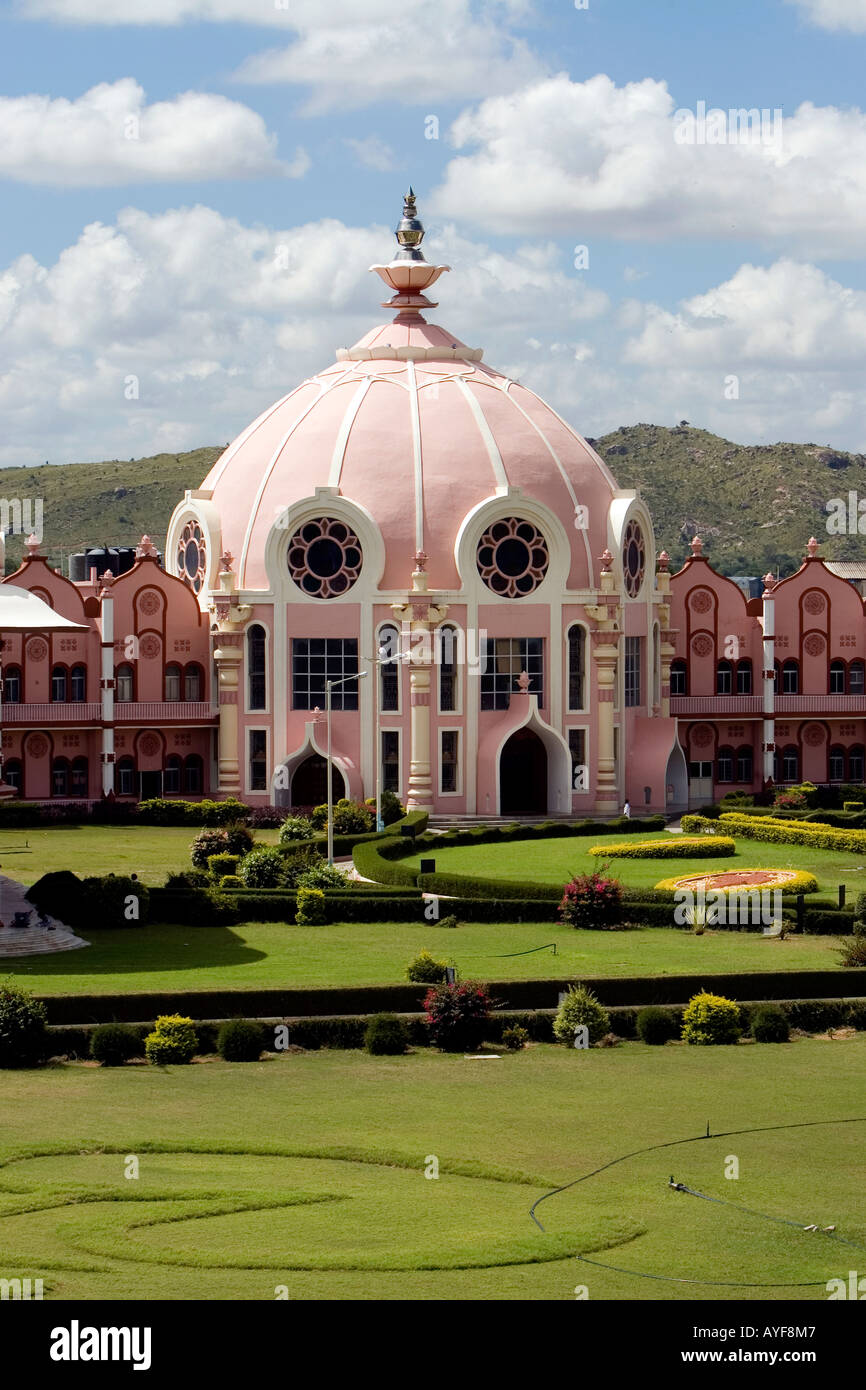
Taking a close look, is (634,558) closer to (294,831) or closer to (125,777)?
(125,777)

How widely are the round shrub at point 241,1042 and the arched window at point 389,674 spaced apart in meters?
39.6

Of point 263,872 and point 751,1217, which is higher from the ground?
point 263,872

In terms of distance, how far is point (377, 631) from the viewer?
75688 millimetres

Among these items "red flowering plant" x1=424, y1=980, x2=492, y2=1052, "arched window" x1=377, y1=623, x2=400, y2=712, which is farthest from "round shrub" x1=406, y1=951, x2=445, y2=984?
"arched window" x1=377, y1=623, x2=400, y2=712

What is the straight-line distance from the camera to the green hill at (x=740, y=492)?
15738 centimetres

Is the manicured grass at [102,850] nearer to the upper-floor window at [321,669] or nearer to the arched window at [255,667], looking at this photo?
Answer: the arched window at [255,667]

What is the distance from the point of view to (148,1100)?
32.6 meters

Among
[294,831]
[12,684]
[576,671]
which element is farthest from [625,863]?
[12,684]

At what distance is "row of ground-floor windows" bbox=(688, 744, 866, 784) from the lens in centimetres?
8481

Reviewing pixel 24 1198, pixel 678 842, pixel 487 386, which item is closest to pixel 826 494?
pixel 487 386

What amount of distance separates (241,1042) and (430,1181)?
8901 millimetres

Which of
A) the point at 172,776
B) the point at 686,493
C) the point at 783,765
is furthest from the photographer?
the point at 686,493

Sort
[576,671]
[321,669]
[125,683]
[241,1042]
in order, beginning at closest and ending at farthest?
[241,1042], [321,669], [576,671], [125,683]

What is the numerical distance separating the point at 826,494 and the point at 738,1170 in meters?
139
